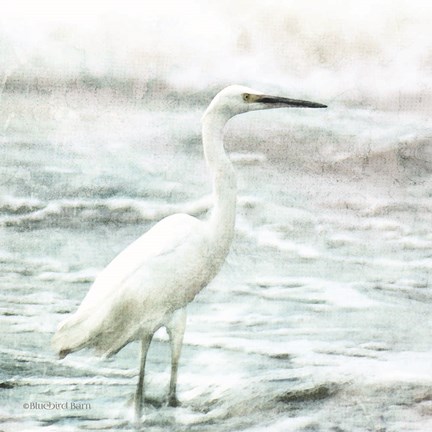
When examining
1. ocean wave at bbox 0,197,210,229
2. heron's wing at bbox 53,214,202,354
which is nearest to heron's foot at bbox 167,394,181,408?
heron's wing at bbox 53,214,202,354

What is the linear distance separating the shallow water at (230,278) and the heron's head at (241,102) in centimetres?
3

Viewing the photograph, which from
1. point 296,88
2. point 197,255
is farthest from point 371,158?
point 197,255

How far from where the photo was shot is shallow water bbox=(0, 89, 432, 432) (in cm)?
152

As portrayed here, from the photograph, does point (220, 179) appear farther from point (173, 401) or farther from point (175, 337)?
point (173, 401)

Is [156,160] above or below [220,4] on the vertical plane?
below

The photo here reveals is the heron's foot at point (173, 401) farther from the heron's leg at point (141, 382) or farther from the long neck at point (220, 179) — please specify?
the long neck at point (220, 179)

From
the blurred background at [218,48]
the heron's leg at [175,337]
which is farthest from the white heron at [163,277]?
the blurred background at [218,48]

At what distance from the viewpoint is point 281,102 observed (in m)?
1.54

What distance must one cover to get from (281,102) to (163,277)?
1.64 feet

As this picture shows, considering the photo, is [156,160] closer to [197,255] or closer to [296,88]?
[197,255]

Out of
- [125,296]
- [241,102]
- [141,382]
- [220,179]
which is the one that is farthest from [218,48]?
[141,382]

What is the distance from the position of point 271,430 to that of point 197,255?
450mm

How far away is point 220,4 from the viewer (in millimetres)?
1544

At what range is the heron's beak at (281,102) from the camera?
1533 mm
